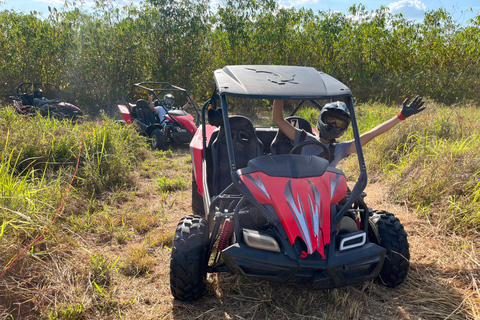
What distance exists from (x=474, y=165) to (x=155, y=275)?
3.18m

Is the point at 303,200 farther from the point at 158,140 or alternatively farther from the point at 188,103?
the point at 188,103

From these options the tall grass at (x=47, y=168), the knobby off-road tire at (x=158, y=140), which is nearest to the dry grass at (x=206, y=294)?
the tall grass at (x=47, y=168)

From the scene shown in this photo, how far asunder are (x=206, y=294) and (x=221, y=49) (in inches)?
364

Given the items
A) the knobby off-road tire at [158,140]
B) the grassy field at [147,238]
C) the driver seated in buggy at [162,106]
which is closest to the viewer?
the grassy field at [147,238]

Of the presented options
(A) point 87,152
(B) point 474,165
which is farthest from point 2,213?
(B) point 474,165

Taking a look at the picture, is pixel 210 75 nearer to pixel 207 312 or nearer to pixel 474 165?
pixel 474 165

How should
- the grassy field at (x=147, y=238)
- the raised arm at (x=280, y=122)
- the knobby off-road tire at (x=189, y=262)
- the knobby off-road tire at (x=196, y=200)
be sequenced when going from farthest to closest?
the knobby off-road tire at (x=196, y=200)
the raised arm at (x=280, y=122)
the grassy field at (x=147, y=238)
the knobby off-road tire at (x=189, y=262)

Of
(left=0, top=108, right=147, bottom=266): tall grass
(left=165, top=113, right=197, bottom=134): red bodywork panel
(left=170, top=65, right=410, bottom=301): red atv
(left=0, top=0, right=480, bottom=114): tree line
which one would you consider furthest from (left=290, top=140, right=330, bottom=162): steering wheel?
(left=0, top=0, right=480, bottom=114): tree line

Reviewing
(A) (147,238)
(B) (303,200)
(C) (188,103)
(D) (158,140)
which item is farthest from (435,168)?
(C) (188,103)

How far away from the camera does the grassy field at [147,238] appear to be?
2.16m

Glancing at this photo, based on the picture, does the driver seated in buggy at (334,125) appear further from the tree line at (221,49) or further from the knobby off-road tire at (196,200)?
the tree line at (221,49)

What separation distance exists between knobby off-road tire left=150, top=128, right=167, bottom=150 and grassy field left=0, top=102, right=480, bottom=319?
159 centimetres

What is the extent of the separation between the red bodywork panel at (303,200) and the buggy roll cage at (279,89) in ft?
0.26

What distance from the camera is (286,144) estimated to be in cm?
297
